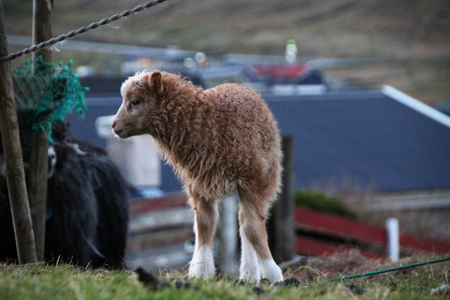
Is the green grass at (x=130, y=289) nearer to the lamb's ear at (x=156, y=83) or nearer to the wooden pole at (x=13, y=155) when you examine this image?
the wooden pole at (x=13, y=155)

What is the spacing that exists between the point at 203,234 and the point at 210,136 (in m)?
0.91

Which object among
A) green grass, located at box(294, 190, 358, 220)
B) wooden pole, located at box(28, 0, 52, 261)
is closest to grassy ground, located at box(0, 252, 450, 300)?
wooden pole, located at box(28, 0, 52, 261)

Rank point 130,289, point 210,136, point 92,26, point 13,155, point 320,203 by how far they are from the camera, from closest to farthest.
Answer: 1. point 130,289
2. point 210,136
3. point 92,26
4. point 13,155
5. point 320,203

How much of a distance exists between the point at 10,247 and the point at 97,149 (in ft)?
6.71

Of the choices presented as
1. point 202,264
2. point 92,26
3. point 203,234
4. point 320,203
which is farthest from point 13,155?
point 320,203

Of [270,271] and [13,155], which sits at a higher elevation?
[13,155]

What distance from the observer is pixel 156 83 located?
18.2 feet

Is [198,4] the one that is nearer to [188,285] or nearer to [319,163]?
[319,163]

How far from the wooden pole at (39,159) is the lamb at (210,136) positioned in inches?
66.9

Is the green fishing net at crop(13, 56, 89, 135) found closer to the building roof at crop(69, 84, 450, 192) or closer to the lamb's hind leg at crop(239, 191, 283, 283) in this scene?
the lamb's hind leg at crop(239, 191, 283, 283)

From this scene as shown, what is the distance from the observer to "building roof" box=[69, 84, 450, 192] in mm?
28016

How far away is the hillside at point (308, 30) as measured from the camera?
74.8 meters

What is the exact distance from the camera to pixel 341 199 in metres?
23.2

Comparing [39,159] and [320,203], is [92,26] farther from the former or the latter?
[320,203]
